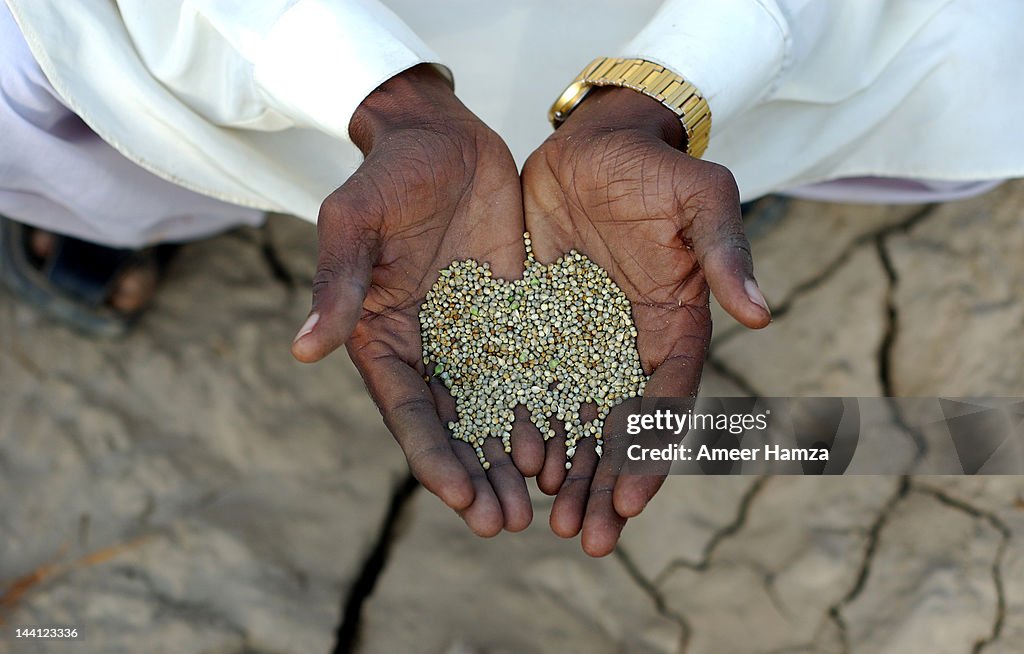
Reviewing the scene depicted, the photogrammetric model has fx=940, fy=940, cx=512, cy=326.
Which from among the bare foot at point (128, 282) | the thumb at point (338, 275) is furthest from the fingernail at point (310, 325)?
the bare foot at point (128, 282)

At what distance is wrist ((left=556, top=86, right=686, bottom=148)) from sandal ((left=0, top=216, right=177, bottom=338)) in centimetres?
135

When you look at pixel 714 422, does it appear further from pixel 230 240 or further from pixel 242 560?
pixel 230 240

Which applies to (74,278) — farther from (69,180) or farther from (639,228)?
(639,228)

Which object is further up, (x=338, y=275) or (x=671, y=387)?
(x=338, y=275)

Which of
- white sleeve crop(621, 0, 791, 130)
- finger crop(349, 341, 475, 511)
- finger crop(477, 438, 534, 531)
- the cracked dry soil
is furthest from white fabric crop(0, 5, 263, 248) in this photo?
white sleeve crop(621, 0, 791, 130)

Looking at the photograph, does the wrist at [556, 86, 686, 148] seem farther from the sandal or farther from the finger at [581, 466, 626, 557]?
the sandal

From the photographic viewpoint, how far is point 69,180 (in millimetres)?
1839

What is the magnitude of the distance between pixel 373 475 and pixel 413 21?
107cm

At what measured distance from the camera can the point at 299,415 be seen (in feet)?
7.67

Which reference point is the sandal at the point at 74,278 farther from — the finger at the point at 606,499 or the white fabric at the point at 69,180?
the finger at the point at 606,499

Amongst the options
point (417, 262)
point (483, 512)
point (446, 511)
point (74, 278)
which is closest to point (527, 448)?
point (483, 512)

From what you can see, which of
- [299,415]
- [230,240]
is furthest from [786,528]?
[230,240]

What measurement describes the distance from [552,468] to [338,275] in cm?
48

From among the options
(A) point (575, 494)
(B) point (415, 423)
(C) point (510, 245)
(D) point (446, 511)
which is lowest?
(D) point (446, 511)
